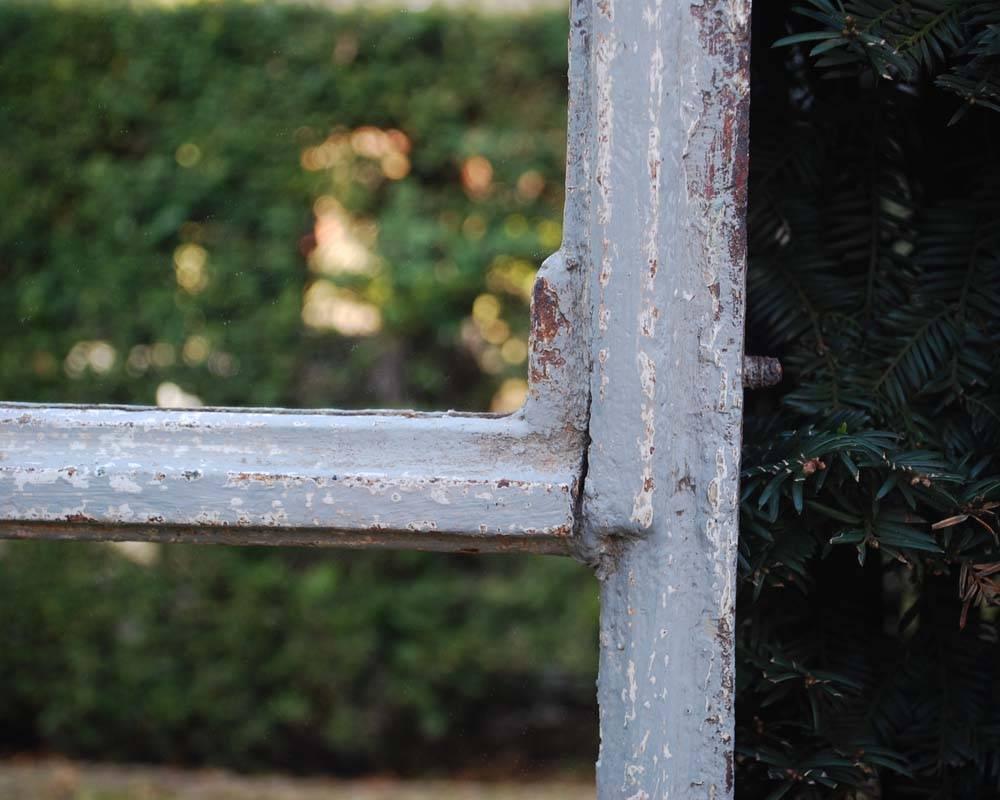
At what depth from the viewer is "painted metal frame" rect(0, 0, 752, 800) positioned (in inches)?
32.8

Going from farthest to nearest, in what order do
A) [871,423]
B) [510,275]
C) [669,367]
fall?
1. [510,275]
2. [871,423]
3. [669,367]

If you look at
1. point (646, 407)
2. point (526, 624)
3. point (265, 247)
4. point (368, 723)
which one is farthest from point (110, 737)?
point (646, 407)

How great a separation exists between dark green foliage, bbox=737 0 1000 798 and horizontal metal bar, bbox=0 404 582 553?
223 mm

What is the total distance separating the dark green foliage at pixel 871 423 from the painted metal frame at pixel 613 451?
102mm

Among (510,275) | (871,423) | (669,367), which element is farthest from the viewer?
(510,275)

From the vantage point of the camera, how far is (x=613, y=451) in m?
0.85

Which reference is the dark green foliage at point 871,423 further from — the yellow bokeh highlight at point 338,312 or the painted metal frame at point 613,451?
the yellow bokeh highlight at point 338,312

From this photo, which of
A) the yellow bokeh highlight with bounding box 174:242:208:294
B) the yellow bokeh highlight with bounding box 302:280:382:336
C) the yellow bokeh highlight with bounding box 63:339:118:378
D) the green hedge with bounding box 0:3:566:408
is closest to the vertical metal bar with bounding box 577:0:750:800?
A: the green hedge with bounding box 0:3:566:408

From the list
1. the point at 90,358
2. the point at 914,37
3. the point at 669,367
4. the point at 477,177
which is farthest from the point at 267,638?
the point at 914,37

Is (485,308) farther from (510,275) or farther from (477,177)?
(477,177)

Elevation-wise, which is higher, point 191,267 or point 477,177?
point 477,177

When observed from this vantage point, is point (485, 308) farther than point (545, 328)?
Yes

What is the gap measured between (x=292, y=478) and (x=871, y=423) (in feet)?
1.86

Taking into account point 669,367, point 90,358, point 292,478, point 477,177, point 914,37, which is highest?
point 477,177
